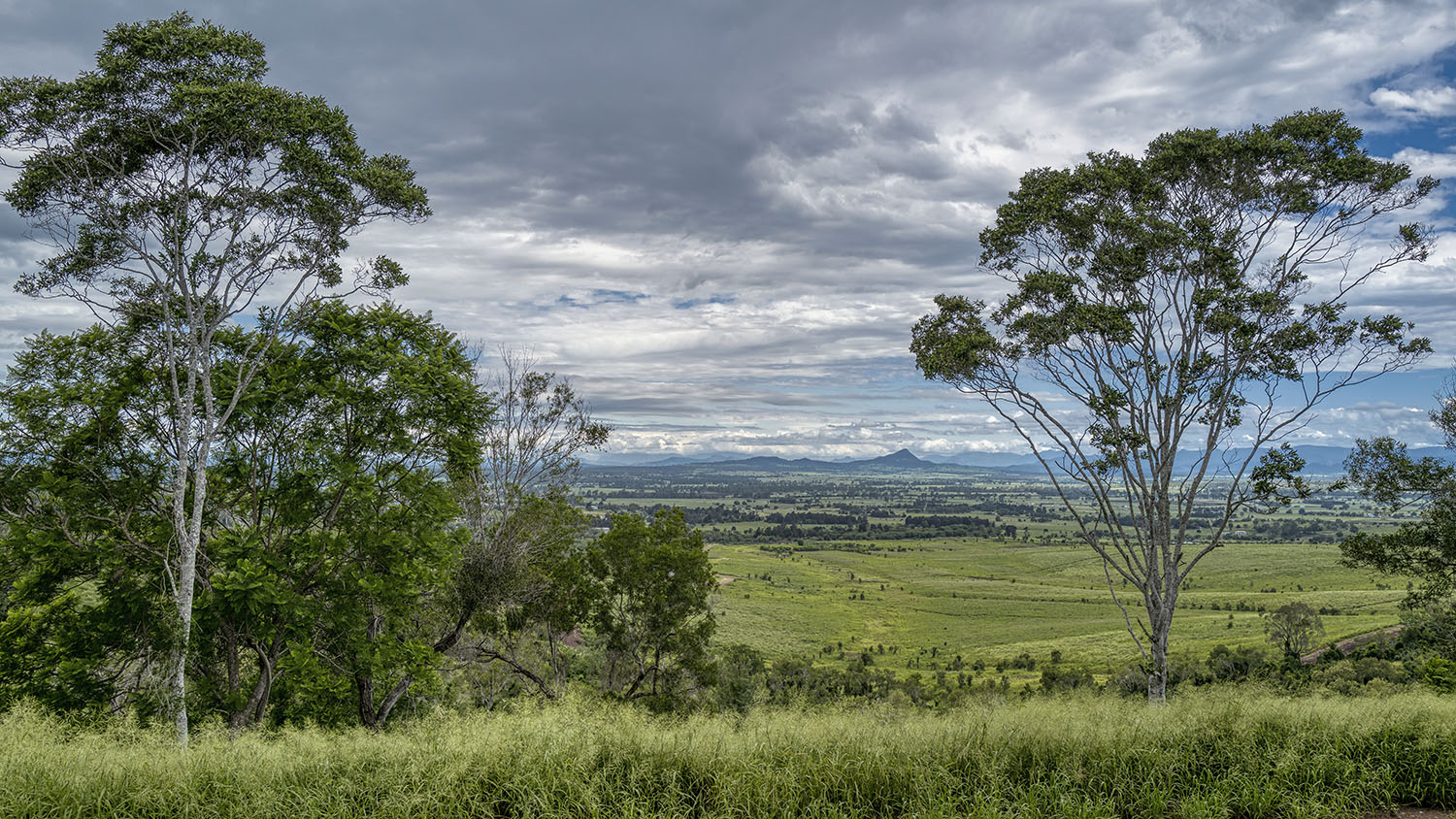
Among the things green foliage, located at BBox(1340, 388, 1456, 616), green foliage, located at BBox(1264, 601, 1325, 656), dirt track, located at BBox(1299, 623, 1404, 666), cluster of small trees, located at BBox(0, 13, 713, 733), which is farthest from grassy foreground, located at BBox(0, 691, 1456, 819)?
green foliage, located at BBox(1264, 601, 1325, 656)

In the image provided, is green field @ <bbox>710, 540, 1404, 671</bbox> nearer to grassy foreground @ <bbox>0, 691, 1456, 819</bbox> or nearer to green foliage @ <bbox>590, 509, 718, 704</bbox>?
green foliage @ <bbox>590, 509, 718, 704</bbox>

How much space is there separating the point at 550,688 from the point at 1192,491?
1921 centimetres

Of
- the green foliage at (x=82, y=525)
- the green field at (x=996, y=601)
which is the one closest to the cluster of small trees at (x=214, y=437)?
the green foliage at (x=82, y=525)

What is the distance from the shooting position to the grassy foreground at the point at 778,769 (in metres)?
6.16

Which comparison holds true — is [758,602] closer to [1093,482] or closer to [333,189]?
[1093,482]

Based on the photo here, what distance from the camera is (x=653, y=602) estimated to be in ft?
79.6

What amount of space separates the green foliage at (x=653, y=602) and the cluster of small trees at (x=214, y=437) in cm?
872

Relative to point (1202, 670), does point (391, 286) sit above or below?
above

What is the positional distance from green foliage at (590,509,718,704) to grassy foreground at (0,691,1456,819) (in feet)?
52.4

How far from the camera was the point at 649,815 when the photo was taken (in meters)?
5.97

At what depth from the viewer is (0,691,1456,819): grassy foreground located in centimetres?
616

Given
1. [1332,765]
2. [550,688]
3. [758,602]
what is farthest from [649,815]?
[758,602]

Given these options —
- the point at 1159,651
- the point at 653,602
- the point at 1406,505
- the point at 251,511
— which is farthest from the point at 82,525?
the point at 1406,505

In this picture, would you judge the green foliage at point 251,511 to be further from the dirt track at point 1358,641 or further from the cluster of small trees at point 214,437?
the dirt track at point 1358,641
